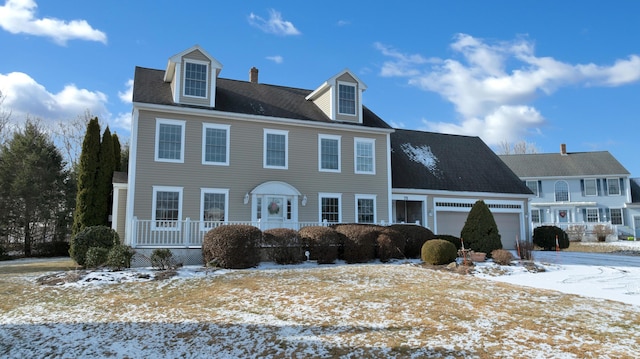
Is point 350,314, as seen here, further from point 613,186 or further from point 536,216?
point 613,186

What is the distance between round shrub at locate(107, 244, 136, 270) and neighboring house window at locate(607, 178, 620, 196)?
4030cm

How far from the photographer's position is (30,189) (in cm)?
2478

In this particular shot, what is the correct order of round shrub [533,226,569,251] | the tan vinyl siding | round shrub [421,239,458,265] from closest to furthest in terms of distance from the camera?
1. round shrub [421,239,458,265]
2. the tan vinyl siding
3. round shrub [533,226,569,251]

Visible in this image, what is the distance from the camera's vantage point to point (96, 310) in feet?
28.6

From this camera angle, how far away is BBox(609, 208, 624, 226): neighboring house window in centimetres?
3819

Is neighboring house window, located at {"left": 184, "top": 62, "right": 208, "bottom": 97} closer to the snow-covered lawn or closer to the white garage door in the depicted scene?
the snow-covered lawn

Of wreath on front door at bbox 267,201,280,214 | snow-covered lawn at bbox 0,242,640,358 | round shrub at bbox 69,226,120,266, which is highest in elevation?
wreath on front door at bbox 267,201,280,214

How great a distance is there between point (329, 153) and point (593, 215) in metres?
30.7

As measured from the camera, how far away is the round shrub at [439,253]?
14.2 m

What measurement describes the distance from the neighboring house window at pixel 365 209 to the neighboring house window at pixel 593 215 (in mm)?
28422

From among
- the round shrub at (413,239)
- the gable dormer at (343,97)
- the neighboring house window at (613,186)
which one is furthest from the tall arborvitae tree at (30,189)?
the neighboring house window at (613,186)

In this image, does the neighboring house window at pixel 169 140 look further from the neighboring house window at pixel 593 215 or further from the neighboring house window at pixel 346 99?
the neighboring house window at pixel 593 215

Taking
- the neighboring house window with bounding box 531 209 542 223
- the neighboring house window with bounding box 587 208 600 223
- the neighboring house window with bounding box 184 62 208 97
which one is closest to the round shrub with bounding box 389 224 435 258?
the neighboring house window with bounding box 184 62 208 97

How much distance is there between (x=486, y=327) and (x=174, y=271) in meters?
8.45
